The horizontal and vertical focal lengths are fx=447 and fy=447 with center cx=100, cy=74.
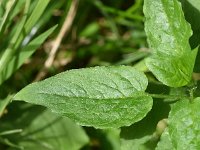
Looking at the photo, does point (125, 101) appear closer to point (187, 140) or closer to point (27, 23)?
point (187, 140)

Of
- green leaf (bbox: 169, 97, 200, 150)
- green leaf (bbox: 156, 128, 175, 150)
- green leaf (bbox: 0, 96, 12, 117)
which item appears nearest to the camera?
green leaf (bbox: 169, 97, 200, 150)

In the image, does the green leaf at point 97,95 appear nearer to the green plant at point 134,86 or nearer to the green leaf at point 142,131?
the green plant at point 134,86

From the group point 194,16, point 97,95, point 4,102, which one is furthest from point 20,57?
point 194,16

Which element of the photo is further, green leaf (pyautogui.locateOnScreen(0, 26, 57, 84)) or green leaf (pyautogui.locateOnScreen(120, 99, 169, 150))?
green leaf (pyautogui.locateOnScreen(0, 26, 57, 84))

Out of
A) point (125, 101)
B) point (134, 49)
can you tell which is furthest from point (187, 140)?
point (134, 49)

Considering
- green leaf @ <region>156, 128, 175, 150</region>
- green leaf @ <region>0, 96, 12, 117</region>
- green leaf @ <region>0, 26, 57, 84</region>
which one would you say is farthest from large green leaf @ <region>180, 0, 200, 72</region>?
green leaf @ <region>0, 96, 12, 117</region>

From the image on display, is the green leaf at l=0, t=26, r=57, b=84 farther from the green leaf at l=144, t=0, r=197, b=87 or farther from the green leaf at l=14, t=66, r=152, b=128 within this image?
the green leaf at l=144, t=0, r=197, b=87
